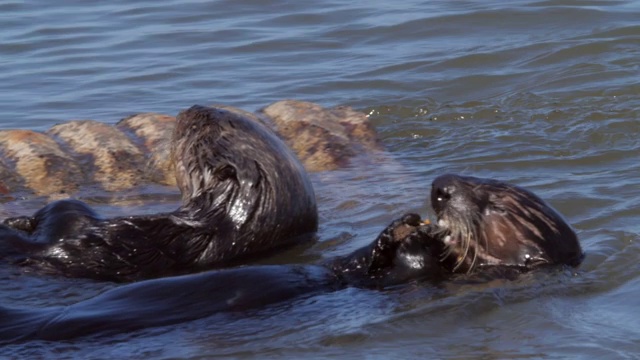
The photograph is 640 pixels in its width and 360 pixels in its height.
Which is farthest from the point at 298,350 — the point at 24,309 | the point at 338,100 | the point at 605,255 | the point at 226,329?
the point at 338,100

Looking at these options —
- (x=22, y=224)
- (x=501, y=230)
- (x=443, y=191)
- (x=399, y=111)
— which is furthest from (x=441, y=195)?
(x=399, y=111)

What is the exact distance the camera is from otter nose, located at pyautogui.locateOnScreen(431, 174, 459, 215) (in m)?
6.31

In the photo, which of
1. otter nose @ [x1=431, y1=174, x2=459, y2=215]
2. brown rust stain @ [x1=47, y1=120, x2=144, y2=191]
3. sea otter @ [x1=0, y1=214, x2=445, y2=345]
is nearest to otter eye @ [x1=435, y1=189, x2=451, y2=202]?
otter nose @ [x1=431, y1=174, x2=459, y2=215]

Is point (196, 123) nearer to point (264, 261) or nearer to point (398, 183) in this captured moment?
point (264, 261)

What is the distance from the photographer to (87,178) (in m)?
8.54

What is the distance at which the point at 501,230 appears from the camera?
6199mm

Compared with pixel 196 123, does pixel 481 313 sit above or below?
below

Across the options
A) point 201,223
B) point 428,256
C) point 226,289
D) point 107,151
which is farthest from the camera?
point 107,151

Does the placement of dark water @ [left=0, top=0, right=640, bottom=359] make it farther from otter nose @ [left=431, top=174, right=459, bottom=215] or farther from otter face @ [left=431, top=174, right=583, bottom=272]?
otter nose @ [left=431, top=174, right=459, bottom=215]

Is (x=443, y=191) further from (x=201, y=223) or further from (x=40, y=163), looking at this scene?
(x=40, y=163)

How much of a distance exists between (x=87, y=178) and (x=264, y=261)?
7.04ft

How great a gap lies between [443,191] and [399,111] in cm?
407

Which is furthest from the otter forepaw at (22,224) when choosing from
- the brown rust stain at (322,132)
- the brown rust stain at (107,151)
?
the brown rust stain at (322,132)

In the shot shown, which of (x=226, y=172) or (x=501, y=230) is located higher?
(x=226, y=172)
